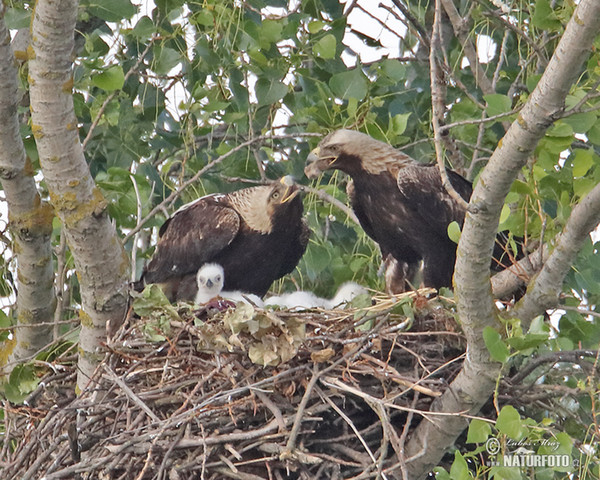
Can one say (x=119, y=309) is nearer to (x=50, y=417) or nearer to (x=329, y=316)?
(x=50, y=417)

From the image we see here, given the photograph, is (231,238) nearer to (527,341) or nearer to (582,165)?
(582,165)

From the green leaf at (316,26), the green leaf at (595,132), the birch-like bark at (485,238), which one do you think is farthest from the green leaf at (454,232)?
the green leaf at (316,26)

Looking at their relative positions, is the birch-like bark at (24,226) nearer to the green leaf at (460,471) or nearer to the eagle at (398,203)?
the eagle at (398,203)

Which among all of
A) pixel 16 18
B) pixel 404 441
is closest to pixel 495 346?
pixel 404 441

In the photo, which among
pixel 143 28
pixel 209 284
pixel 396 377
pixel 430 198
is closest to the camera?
pixel 396 377

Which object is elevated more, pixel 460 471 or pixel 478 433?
pixel 478 433

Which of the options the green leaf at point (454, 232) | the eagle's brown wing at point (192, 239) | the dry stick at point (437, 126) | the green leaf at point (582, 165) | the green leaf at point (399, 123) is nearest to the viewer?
the dry stick at point (437, 126)

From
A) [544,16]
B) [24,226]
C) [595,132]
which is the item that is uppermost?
[544,16]

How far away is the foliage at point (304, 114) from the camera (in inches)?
159

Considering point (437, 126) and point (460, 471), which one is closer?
point (437, 126)

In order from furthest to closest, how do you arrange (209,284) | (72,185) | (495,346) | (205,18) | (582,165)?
(209,284) < (205,18) < (72,185) < (582,165) < (495,346)

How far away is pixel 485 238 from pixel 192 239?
8.45 ft

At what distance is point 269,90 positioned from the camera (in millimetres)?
5133

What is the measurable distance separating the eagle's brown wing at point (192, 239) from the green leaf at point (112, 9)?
1373mm
